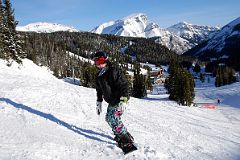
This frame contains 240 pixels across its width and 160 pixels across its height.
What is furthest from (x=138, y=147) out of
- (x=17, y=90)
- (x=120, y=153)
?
(x=17, y=90)

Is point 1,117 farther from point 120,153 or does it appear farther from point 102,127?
point 120,153

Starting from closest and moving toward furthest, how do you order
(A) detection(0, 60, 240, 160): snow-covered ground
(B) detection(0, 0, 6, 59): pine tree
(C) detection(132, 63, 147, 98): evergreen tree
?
(A) detection(0, 60, 240, 160): snow-covered ground, (B) detection(0, 0, 6, 59): pine tree, (C) detection(132, 63, 147, 98): evergreen tree

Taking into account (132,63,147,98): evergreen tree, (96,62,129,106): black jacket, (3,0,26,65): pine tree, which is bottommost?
(132,63,147,98): evergreen tree

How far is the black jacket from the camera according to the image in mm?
8898

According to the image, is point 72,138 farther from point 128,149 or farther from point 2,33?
point 2,33

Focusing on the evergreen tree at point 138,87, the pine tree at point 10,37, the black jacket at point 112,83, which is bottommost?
the evergreen tree at point 138,87

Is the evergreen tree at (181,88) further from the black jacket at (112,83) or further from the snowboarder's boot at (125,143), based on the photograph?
the black jacket at (112,83)

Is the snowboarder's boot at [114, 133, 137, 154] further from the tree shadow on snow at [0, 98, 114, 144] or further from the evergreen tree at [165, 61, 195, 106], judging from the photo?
the evergreen tree at [165, 61, 195, 106]

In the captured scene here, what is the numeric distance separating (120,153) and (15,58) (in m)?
53.6

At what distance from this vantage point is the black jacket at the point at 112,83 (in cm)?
890

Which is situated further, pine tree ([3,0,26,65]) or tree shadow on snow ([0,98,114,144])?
pine tree ([3,0,26,65])

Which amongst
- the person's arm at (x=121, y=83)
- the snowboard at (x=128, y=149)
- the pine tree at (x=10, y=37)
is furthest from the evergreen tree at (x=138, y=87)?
the person's arm at (x=121, y=83)

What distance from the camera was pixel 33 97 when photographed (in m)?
17.6

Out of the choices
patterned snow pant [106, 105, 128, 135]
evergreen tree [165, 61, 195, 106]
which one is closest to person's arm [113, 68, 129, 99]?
patterned snow pant [106, 105, 128, 135]
